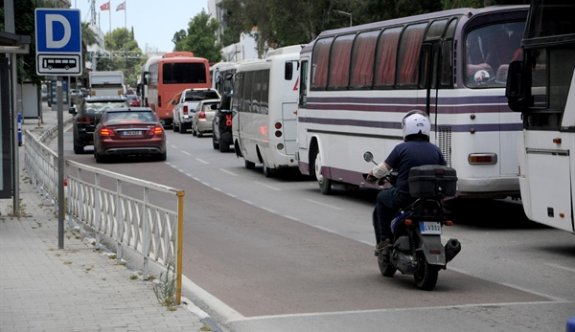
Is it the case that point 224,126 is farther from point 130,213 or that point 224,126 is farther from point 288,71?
point 130,213

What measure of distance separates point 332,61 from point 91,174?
27.5 feet

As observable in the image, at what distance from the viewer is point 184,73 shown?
6200 cm

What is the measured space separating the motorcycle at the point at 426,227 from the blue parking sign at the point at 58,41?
212 inches

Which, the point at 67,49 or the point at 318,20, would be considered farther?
the point at 318,20

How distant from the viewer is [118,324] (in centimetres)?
959

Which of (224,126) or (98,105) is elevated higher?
(98,105)

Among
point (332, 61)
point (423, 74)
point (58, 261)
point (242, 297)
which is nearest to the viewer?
point (242, 297)

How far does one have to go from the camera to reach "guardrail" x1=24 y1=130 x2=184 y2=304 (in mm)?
11086

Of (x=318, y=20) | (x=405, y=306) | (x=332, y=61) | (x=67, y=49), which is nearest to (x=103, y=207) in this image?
(x=67, y=49)

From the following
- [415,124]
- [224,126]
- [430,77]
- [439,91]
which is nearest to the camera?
[415,124]

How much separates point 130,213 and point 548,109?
198 inches

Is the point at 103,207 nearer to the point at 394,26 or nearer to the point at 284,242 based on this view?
the point at 284,242

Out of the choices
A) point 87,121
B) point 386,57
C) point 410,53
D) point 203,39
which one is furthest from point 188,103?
point 203,39

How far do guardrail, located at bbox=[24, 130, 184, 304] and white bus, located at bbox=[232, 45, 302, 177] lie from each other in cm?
834
